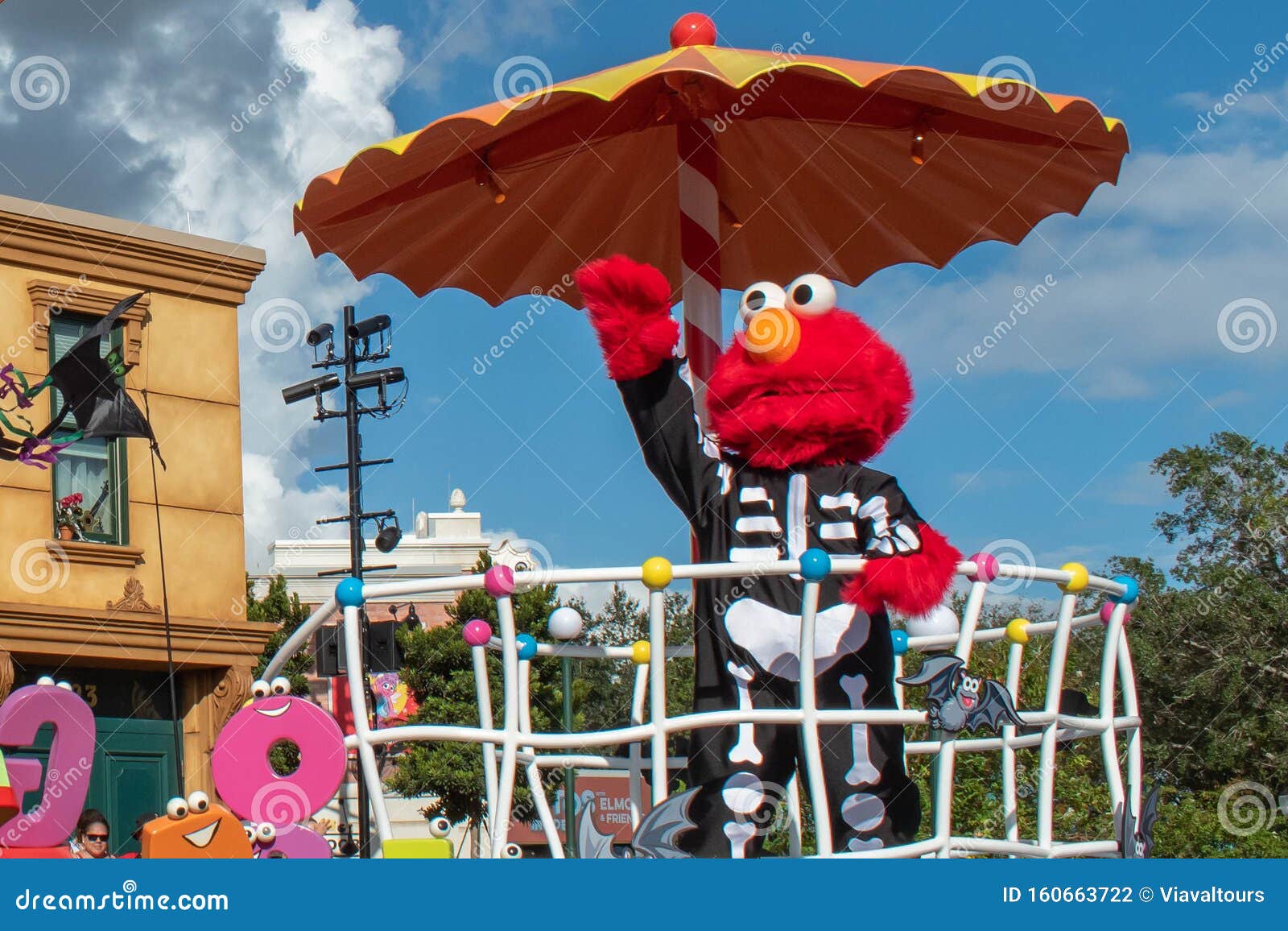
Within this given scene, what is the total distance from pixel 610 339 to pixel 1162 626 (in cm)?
1920

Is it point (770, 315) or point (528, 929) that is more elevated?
point (770, 315)

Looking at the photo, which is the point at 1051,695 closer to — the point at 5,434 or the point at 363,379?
the point at 5,434

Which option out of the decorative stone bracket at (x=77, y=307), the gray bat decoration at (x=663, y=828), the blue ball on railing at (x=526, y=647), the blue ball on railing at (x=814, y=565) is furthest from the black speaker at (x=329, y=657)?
the blue ball on railing at (x=814, y=565)

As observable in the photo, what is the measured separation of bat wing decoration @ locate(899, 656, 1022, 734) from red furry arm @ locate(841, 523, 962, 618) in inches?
13.7

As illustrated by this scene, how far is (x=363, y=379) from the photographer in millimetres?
15812

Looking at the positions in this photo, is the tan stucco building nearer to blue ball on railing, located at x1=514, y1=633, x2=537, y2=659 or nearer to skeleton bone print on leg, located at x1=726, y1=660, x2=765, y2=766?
blue ball on railing, located at x1=514, y1=633, x2=537, y2=659

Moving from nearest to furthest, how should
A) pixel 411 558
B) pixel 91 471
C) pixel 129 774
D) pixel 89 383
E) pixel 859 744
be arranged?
pixel 859 744 → pixel 89 383 → pixel 129 774 → pixel 91 471 → pixel 411 558

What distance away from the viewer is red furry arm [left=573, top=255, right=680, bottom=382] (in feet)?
14.1

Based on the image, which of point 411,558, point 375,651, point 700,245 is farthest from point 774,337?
point 411,558

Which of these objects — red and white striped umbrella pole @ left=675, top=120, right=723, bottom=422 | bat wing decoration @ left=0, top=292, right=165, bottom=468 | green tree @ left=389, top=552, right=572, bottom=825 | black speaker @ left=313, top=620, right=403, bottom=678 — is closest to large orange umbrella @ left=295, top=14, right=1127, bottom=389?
red and white striped umbrella pole @ left=675, top=120, right=723, bottom=422

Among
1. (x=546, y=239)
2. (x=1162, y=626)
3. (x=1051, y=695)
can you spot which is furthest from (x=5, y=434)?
(x=1162, y=626)

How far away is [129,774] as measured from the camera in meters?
13.3

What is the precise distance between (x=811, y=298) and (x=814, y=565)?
4.51ft

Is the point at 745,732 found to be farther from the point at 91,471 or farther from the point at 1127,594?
the point at 91,471
